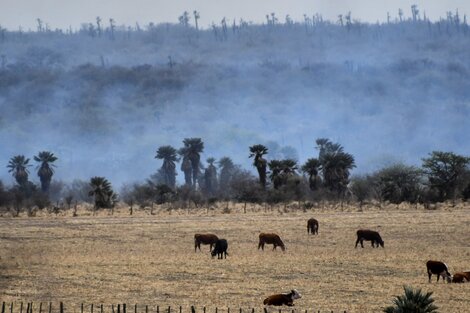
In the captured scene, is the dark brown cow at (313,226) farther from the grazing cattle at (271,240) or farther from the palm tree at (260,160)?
the palm tree at (260,160)

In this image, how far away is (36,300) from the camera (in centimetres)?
2591

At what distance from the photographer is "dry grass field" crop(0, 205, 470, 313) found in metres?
26.4

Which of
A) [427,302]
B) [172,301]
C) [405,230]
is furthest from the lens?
[405,230]

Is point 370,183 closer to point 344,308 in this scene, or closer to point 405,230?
point 405,230

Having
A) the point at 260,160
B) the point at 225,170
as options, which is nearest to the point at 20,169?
the point at 260,160

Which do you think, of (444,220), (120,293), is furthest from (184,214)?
(120,293)

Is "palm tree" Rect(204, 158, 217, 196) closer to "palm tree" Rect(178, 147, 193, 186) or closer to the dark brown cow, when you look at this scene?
"palm tree" Rect(178, 147, 193, 186)

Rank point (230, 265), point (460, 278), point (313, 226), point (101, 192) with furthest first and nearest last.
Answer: point (101, 192)
point (313, 226)
point (230, 265)
point (460, 278)

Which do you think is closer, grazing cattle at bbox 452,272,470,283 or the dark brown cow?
grazing cattle at bbox 452,272,470,283

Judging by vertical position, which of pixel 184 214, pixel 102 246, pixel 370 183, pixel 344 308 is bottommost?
pixel 344 308

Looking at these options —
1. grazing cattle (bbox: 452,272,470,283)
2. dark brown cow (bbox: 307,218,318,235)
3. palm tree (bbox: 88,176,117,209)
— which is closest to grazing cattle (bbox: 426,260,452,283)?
grazing cattle (bbox: 452,272,470,283)

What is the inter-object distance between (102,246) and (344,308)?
23.0 metres

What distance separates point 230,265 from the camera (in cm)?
3519

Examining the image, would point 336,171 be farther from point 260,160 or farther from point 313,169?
point 260,160
